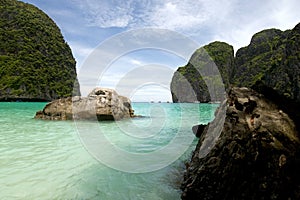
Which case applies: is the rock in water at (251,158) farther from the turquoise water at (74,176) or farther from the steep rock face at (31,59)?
the steep rock face at (31,59)

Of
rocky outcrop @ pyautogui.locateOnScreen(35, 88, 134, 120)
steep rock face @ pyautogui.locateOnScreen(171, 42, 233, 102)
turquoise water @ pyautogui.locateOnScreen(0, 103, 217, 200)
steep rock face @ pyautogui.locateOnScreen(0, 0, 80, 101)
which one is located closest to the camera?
turquoise water @ pyautogui.locateOnScreen(0, 103, 217, 200)

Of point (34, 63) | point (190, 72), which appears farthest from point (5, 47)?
point (190, 72)

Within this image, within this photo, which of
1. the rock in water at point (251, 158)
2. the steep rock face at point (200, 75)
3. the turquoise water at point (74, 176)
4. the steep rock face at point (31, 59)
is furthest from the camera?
the steep rock face at point (200, 75)

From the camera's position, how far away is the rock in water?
2637 millimetres

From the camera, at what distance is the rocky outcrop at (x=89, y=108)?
14609 millimetres

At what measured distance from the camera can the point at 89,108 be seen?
14664 millimetres

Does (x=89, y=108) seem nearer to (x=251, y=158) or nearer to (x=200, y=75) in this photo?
(x=251, y=158)

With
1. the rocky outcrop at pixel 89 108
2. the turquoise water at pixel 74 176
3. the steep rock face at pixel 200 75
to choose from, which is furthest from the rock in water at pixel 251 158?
the steep rock face at pixel 200 75

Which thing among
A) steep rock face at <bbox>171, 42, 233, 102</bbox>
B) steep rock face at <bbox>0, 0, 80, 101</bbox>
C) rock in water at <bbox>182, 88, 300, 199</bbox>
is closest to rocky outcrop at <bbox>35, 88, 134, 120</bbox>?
rock in water at <bbox>182, 88, 300, 199</bbox>

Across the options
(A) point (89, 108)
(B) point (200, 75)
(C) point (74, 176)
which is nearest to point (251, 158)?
(C) point (74, 176)

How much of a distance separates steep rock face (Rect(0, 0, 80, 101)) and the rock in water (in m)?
70.0

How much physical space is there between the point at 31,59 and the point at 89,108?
68163 mm

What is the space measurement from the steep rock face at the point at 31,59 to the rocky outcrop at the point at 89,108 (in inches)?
2184

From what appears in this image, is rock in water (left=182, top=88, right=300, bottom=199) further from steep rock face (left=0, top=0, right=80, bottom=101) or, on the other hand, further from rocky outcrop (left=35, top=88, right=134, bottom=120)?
steep rock face (left=0, top=0, right=80, bottom=101)
